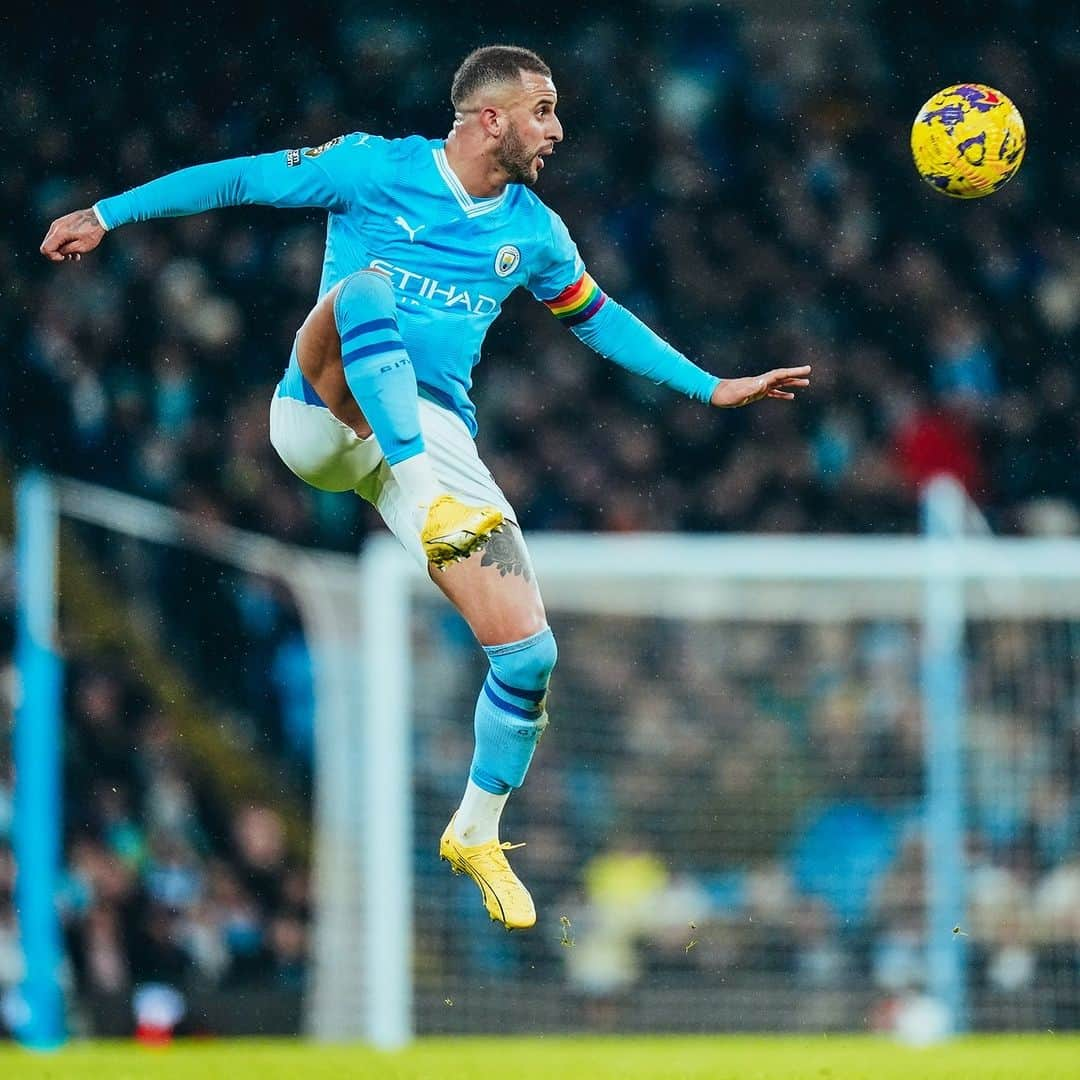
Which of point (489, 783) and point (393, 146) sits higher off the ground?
point (393, 146)

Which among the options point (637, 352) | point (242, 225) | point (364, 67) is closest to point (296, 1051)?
point (637, 352)

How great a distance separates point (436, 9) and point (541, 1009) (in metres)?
9.56

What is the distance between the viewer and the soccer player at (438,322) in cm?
639

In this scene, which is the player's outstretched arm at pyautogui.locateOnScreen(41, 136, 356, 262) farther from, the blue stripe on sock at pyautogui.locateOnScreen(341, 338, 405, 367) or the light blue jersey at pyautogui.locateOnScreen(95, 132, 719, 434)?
the blue stripe on sock at pyautogui.locateOnScreen(341, 338, 405, 367)

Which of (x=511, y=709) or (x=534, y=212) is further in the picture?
(x=534, y=212)

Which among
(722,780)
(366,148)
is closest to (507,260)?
(366,148)

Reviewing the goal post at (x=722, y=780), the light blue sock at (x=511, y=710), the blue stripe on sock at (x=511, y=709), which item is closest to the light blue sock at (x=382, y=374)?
the light blue sock at (x=511, y=710)

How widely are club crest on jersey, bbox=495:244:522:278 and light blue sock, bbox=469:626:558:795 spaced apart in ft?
3.63

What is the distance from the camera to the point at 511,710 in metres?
6.73

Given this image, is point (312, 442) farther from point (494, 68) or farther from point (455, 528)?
point (494, 68)

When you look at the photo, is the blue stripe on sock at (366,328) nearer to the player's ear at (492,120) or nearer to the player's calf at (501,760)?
the player's ear at (492,120)

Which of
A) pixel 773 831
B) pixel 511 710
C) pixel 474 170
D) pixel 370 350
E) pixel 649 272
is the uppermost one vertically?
pixel 649 272

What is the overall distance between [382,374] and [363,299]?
24 cm

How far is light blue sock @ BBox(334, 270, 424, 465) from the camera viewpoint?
634 cm
